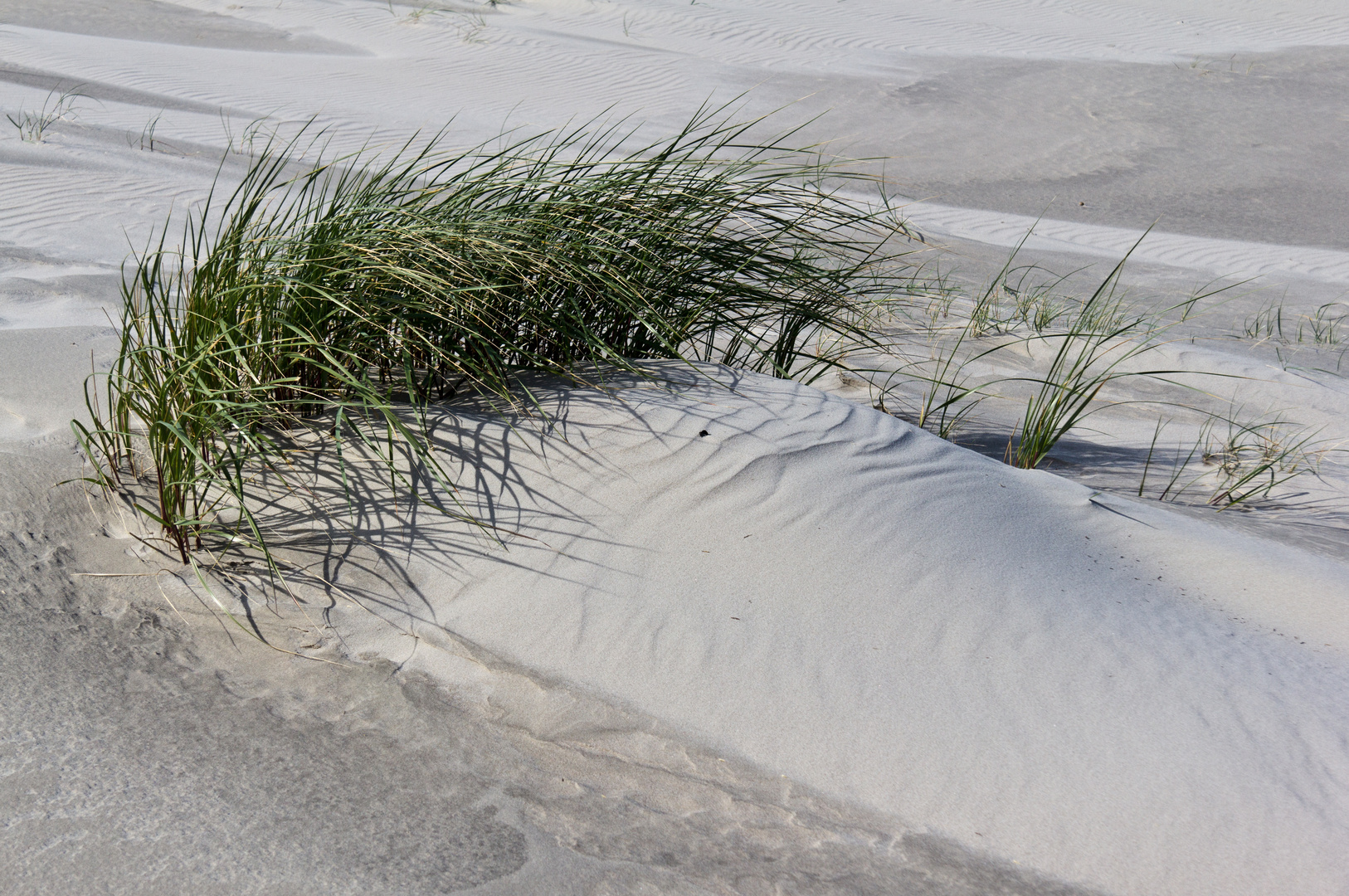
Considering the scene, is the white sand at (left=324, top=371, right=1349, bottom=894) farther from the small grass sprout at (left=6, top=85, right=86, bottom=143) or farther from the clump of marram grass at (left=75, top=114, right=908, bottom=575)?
the small grass sprout at (left=6, top=85, right=86, bottom=143)

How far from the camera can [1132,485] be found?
286 centimetres

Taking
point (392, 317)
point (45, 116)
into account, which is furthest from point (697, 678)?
point (45, 116)

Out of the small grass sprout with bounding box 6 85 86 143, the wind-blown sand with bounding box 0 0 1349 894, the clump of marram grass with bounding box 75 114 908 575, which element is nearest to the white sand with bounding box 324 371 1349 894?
the wind-blown sand with bounding box 0 0 1349 894

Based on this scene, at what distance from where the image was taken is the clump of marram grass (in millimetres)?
1983

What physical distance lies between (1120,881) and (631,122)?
31.3 ft

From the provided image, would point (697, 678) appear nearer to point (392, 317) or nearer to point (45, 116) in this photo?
point (392, 317)

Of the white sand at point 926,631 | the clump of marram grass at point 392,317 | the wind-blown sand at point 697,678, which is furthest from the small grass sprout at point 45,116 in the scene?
the white sand at point 926,631

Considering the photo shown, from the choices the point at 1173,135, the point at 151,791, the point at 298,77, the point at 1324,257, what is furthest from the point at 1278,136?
the point at 151,791

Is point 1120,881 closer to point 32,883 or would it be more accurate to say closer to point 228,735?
point 228,735

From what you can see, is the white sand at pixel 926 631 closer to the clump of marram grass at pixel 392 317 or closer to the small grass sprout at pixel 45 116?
the clump of marram grass at pixel 392 317

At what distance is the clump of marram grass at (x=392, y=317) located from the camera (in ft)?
6.51

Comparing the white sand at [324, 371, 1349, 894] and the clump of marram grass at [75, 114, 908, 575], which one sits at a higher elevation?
the clump of marram grass at [75, 114, 908, 575]

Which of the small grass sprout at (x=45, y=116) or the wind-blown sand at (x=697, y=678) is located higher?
the small grass sprout at (x=45, y=116)

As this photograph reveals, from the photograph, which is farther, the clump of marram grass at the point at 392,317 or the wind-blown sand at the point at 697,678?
the clump of marram grass at the point at 392,317
